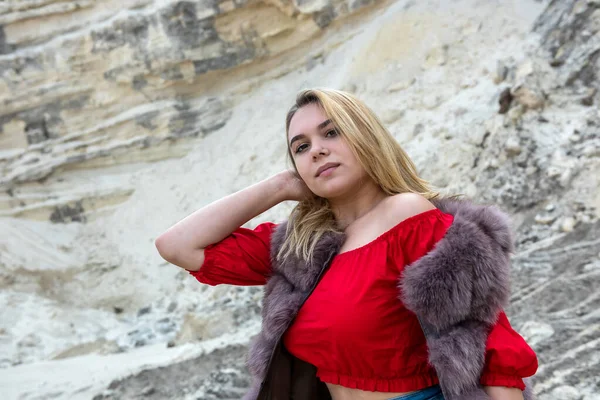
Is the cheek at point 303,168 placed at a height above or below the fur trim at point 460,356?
above

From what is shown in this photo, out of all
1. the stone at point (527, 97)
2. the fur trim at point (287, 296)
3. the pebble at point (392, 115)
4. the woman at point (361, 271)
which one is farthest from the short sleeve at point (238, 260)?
the pebble at point (392, 115)

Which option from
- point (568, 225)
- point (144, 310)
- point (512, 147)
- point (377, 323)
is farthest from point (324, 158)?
point (144, 310)

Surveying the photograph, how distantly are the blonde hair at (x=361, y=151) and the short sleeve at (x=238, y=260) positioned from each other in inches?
4.9

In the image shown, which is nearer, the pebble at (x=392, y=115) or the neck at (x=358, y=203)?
the neck at (x=358, y=203)

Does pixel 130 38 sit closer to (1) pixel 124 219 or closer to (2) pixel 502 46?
(1) pixel 124 219

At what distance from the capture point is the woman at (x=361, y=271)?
1.31 meters

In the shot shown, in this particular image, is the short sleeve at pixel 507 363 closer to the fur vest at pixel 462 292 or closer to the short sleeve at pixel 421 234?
the fur vest at pixel 462 292

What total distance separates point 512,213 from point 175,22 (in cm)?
758

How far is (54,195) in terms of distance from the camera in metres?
9.83

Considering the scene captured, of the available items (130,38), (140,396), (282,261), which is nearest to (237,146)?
(130,38)

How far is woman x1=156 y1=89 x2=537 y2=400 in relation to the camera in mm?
1312

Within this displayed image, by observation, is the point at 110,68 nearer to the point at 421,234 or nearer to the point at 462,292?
the point at 421,234

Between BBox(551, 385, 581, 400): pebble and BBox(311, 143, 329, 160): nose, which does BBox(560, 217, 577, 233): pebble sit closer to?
BBox(551, 385, 581, 400): pebble

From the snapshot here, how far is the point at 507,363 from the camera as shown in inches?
48.6
